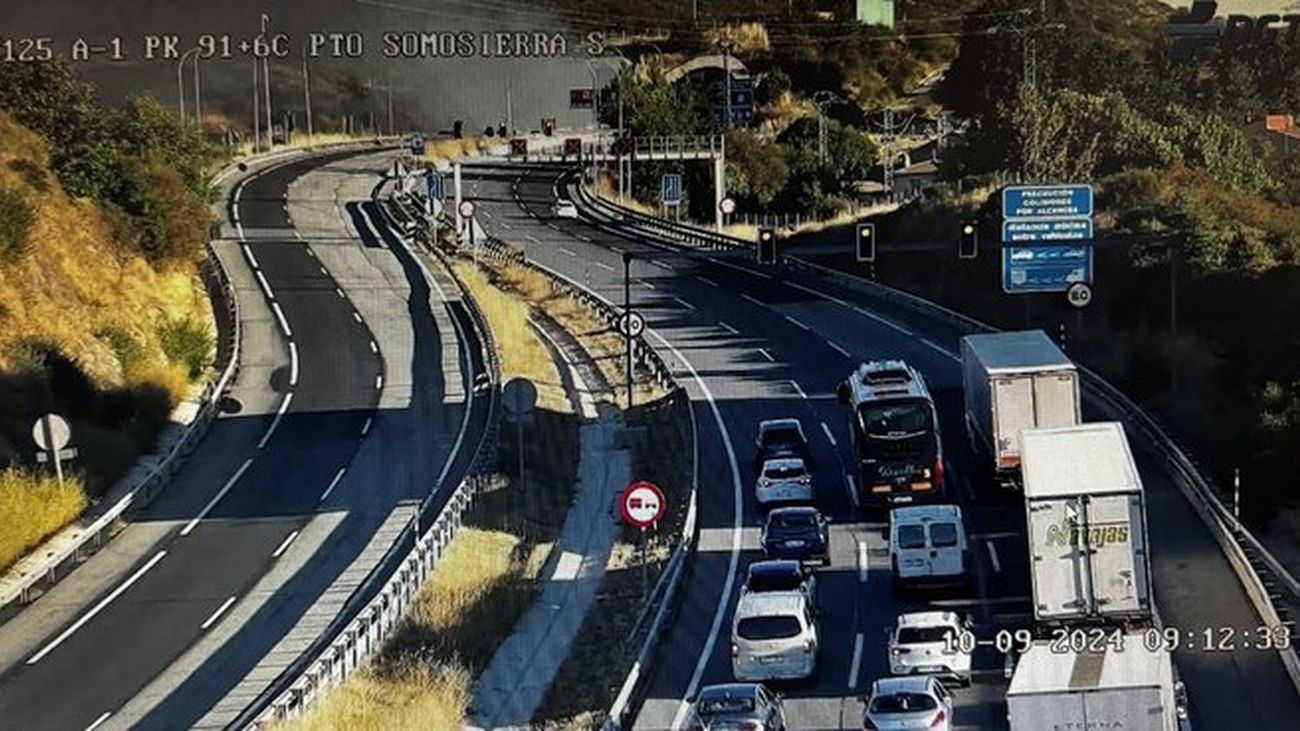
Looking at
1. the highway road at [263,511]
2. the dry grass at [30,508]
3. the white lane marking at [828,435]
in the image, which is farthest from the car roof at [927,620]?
the dry grass at [30,508]

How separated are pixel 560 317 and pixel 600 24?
15747 mm

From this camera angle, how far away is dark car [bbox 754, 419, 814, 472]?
3575 centimetres

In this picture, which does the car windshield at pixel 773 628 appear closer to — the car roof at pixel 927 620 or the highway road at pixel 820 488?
the highway road at pixel 820 488

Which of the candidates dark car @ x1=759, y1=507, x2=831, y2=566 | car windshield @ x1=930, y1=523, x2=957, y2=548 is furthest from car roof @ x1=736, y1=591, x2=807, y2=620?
dark car @ x1=759, y1=507, x2=831, y2=566

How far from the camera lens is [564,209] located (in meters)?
51.4

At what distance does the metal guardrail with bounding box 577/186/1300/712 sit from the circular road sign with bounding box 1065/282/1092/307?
7.35ft

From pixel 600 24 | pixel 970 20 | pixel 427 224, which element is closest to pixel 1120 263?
pixel 970 20

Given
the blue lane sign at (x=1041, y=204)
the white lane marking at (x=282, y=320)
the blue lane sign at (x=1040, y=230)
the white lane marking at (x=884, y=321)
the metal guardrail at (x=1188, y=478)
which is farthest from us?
the white lane marking at (x=282, y=320)

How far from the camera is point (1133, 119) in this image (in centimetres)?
4303

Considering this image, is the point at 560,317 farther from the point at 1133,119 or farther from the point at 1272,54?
the point at 1272,54

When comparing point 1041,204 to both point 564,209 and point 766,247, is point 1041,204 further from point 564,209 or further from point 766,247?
point 564,209

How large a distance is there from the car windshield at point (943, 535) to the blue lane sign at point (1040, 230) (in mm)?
8529

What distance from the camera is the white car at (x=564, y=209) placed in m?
49.8

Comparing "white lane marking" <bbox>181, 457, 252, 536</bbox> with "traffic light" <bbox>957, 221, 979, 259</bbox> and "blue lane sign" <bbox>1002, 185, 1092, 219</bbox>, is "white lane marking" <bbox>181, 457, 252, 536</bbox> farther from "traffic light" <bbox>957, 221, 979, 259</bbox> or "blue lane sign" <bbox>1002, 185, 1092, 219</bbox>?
"blue lane sign" <bbox>1002, 185, 1092, 219</bbox>
